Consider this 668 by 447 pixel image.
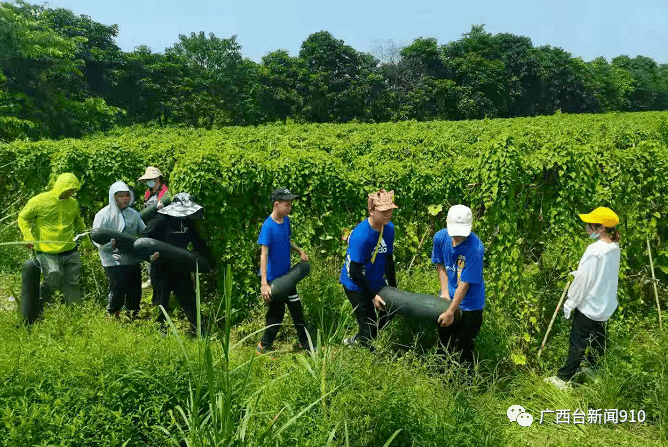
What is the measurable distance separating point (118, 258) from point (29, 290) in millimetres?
1126

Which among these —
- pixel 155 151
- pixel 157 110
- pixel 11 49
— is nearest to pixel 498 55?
pixel 157 110

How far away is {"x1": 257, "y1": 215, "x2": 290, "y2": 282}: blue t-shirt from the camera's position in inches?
221

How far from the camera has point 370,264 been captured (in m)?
5.36

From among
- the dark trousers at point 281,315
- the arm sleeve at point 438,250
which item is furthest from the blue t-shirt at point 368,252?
the dark trousers at point 281,315

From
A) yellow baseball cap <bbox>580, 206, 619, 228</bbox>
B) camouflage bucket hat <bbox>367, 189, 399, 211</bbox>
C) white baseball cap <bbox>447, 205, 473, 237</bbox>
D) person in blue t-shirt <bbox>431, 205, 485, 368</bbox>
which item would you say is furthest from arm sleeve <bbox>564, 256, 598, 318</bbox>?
camouflage bucket hat <bbox>367, 189, 399, 211</bbox>

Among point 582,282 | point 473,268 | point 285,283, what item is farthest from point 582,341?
point 285,283

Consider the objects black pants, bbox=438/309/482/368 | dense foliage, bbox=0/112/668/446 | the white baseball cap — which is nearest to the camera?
dense foliage, bbox=0/112/668/446

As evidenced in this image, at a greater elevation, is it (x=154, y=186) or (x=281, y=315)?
(x=154, y=186)

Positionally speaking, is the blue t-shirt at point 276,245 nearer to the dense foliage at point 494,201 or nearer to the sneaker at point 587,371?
the dense foliage at point 494,201

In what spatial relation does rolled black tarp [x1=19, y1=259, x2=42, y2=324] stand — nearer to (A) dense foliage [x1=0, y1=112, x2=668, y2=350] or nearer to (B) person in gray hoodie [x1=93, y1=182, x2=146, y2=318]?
(B) person in gray hoodie [x1=93, y1=182, x2=146, y2=318]

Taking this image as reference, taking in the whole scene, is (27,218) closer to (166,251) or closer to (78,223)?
(78,223)

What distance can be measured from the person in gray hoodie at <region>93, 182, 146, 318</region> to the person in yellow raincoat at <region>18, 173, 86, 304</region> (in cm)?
38

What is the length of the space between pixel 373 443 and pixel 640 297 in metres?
4.20

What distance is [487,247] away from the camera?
Answer: 6.13m
